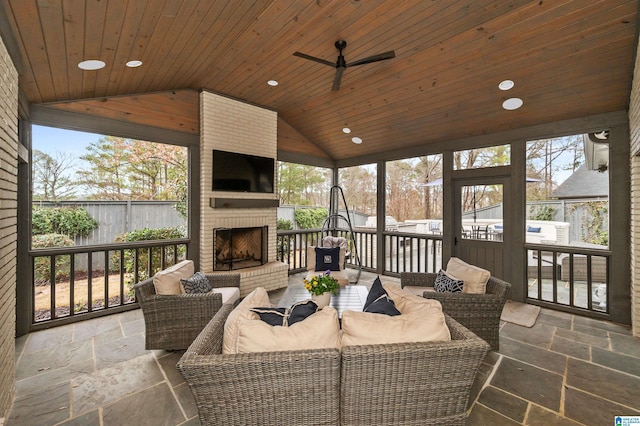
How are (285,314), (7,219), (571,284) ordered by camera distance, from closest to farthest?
1. (285,314)
2. (7,219)
3. (571,284)

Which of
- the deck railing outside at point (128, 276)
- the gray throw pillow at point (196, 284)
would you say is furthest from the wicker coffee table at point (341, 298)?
the deck railing outside at point (128, 276)

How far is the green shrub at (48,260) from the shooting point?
11.3 feet

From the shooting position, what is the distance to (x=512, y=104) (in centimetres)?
391

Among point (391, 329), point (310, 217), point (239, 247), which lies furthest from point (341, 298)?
point (310, 217)

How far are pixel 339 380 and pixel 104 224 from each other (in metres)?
4.01

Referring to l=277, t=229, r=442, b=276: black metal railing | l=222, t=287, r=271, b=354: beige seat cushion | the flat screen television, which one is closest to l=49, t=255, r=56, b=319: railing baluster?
the flat screen television

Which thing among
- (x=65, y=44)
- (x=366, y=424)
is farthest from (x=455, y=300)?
(x=65, y=44)

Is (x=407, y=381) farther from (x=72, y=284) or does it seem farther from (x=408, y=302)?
(x=72, y=284)

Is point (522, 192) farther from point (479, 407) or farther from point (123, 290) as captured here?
point (123, 290)

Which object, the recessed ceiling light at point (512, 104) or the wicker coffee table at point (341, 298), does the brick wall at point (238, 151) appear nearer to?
the wicker coffee table at point (341, 298)

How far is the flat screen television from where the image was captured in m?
4.57

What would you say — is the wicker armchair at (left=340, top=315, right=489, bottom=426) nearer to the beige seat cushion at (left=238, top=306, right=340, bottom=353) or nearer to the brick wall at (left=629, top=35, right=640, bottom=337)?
the beige seat cushion at (left=238, top=306, right=340, bottom=353)

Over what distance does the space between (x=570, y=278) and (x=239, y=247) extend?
504cm

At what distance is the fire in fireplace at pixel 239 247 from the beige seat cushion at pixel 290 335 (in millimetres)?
3182
